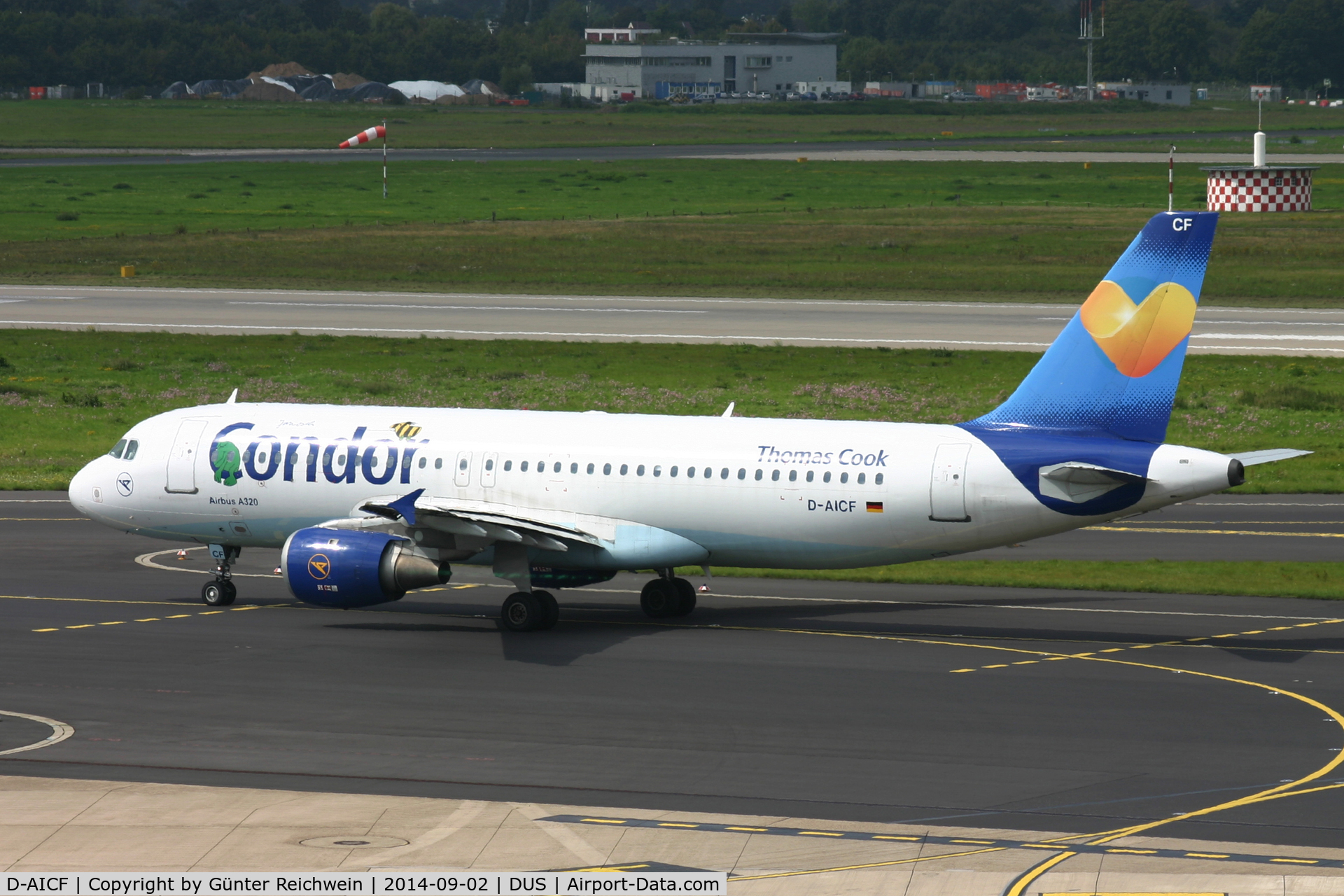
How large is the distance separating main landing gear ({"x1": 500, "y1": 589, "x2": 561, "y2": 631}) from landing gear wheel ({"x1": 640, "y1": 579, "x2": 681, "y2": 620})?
7.87 ft

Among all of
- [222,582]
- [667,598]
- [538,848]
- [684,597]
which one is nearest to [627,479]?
[667,598]

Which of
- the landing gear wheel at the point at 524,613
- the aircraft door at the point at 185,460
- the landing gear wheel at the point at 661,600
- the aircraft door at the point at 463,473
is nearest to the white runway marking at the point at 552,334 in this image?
the landing gear wheel at the point at 661,600

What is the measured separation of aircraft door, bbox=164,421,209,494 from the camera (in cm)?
4012

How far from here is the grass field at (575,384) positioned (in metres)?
61.2

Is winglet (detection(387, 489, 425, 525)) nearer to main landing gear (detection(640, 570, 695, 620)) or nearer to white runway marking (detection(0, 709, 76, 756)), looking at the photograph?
main landing gear (detection(640, 570, 695, 620))

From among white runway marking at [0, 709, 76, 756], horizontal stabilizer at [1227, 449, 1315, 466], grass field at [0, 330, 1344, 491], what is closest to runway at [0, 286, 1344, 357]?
grass field at [0, 330, 1344, 491]

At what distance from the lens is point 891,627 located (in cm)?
3734

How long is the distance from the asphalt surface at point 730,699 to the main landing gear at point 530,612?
1.35 ft

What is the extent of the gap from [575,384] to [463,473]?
2970 cm

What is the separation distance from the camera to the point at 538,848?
72.4 feet

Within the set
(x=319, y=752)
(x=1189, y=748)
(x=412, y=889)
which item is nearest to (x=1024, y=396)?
(x=1189, y=748)

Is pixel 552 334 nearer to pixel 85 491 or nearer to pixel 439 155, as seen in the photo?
pixel 85 491

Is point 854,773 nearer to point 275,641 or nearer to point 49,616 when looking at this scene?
point 275,641

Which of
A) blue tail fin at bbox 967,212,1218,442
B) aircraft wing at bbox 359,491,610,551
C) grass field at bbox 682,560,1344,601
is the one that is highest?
blue tail fin at bbox 967,212,1218,442
